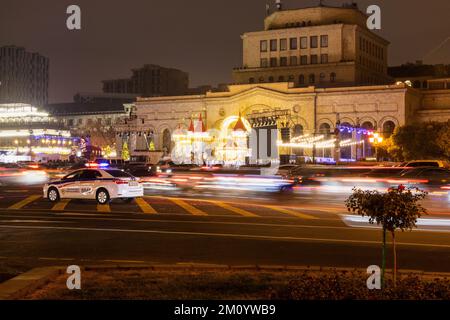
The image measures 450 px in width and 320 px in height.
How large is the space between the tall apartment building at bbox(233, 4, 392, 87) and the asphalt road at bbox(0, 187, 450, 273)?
8302cm

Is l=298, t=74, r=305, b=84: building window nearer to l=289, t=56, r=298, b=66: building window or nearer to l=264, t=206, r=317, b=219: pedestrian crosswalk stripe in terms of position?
l=289, t=56, r=298, b=66: building window

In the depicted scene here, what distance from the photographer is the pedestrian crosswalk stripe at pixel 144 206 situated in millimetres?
25005

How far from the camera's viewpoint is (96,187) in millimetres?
28500

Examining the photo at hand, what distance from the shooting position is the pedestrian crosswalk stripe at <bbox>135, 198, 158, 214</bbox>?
984 inches

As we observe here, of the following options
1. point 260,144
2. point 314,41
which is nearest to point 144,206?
point 260,144

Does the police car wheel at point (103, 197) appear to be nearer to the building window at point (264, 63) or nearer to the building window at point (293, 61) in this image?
the building window at point (293, 61)

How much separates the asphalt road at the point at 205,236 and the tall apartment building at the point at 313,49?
83020 mm

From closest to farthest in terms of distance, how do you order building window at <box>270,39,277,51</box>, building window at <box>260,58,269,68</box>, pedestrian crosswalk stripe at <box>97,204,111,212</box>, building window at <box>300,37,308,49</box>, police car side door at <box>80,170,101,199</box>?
pedestrian crosswalk stripe at <box>97,204,111,212</box> < police car side door at <box>80,170,101,199</box> < building window at <box>300,37,308,49</box> < building window at <box>270,39,277,51</box> < building window at <box>260,58,269,68</box>

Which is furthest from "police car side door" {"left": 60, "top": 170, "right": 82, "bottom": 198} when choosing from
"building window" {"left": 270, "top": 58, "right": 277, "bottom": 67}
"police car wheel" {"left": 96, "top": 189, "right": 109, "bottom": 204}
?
"building window" {"left": 270, "top": 58, "right": 277, "bottom": 67}

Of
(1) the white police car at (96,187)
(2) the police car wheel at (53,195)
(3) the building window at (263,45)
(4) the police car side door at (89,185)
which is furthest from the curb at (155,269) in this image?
(3) the building window at (263,45)

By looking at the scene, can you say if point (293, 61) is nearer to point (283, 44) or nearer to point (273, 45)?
point (283, 44)

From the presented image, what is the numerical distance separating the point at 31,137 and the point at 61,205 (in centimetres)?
11730

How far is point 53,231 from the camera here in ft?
60.7

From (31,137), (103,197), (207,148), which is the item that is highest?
(31,137)
